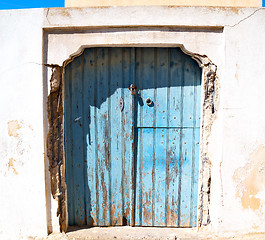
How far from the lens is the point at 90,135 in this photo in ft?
9.09

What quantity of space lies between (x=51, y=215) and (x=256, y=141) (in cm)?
253

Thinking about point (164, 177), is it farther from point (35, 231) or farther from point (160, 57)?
point (35, 231)

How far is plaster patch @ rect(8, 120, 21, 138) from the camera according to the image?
2.55m

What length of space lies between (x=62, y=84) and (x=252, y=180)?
2460 millimetres

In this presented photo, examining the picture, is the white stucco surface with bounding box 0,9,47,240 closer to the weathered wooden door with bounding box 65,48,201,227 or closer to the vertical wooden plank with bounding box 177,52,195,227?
the weathered wooden door with bounding box 65,48,201,227

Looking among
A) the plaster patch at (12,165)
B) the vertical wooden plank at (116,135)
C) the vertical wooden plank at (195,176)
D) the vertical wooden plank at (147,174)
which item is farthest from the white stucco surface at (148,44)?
the vertical wooden plank at (147,174)

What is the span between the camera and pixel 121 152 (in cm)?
279

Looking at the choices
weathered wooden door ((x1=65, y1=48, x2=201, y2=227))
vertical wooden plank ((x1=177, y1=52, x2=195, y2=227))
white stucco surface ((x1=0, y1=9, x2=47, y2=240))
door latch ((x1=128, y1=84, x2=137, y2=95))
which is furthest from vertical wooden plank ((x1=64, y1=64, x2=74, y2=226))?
vertical wooden plank ((x1=177, y1=52, x2=195, y2=227))

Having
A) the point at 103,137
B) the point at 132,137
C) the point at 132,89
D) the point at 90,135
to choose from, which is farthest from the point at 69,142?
the point at 132,89

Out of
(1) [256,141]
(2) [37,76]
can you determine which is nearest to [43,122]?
(2) [37,76]

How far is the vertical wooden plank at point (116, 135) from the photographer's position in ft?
8.83

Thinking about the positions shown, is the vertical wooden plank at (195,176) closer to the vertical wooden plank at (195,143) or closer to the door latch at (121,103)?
the vertical wooden plank at (195,143)

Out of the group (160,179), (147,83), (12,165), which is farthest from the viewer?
(160,179)

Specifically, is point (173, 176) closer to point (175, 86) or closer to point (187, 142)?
point (187, 142)
